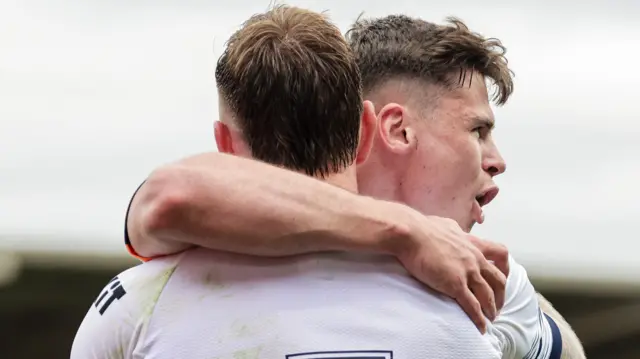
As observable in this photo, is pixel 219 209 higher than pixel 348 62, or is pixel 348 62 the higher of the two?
pixel 348 62

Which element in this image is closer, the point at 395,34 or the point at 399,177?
the point at 399,177

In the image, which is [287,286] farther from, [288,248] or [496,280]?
[496,280]

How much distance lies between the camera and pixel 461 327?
5.02 ft

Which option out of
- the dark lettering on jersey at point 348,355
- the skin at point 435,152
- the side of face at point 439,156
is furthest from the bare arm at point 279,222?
the side of face at point 439,156

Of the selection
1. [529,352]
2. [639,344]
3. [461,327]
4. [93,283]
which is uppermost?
[461,327]

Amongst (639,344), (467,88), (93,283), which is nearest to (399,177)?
(467,88)

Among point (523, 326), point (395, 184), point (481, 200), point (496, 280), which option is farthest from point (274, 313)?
point (481, 200)

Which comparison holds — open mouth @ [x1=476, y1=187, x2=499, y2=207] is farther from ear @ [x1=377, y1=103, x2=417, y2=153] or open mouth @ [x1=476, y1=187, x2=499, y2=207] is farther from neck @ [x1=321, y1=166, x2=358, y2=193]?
neck @ [x1=321, y1=166, x2=358, y2=193]

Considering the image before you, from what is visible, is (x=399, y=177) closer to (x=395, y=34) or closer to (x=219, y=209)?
(x=395, y=34)

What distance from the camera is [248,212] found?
1468 millimetres

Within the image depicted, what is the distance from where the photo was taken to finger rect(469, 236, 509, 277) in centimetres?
164

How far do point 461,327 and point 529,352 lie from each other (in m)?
0.30

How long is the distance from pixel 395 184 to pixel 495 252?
2.43 feet

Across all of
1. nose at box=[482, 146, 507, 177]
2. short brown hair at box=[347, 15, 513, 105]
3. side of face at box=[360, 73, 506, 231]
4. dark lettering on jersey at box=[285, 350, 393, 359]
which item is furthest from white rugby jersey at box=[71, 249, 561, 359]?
short brown hair at box=[347, 15, 513, 105]
